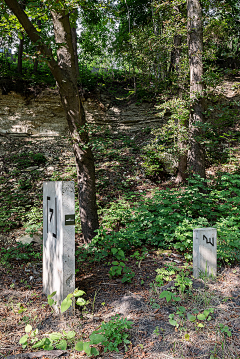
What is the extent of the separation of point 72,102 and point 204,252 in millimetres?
3487

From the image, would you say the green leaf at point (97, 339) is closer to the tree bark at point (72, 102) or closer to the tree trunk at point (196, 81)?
the tree bark at point (72, 102)

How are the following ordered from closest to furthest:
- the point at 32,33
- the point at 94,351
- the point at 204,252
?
the point at 94,351, the point at 204,252, the point at 32,33

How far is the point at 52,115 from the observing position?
35.5 ft

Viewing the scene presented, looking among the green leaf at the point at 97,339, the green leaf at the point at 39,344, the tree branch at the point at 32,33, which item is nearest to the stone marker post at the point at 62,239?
the green leaf at the point at 39,344

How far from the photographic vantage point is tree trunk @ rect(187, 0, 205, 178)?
6.16 metres

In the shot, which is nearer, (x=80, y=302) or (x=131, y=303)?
(x=80, y=302)

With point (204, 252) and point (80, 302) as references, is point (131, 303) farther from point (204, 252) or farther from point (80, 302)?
point (204, 252)

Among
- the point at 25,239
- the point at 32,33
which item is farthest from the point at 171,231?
the point at 32,33

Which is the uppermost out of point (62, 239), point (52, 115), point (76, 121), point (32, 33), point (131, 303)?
point (52, 115)

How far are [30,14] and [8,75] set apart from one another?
711 cm

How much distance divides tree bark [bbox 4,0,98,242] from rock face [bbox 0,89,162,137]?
581 centimetres

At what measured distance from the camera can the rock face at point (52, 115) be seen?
10.3m

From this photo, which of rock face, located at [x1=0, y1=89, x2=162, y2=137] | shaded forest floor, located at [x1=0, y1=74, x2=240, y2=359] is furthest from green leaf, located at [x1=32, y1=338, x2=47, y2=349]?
rock face, located at [x1=0, y1=89, x2=162, y2=137]

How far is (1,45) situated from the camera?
11.7 meters
